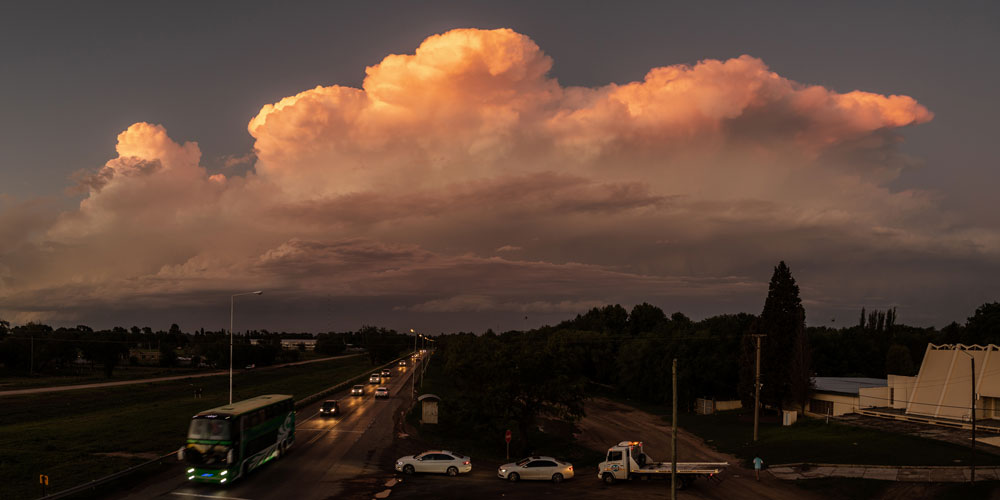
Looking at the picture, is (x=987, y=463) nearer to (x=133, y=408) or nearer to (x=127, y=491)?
(x=127, y=491)

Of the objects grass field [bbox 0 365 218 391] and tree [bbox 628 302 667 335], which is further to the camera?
tree [bbox 628 302 667 335]

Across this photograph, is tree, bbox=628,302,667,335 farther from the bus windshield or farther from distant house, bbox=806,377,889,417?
the bus windshield

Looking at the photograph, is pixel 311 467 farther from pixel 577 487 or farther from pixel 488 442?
pixel 488 442

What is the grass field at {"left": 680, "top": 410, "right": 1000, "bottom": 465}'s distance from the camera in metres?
41.9

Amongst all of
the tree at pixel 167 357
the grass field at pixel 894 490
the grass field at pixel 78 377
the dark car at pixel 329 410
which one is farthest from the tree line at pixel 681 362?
the tree at pixel 167 357

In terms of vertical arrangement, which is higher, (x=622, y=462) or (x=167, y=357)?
(x=622, y=462)

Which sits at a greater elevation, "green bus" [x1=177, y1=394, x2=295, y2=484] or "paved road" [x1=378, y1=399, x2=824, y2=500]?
"green bus" [x1=177, y1=394, x2=295, y2=484]

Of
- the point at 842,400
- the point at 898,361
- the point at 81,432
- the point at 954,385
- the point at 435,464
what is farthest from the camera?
the point at 898,361

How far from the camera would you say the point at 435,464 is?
39844 millimetres

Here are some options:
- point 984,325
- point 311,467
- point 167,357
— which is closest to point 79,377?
point 167,357

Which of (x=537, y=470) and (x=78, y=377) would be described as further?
(x=78, y=377)

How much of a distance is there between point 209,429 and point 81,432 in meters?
26.7

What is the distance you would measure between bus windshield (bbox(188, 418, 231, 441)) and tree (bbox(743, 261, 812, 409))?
58.0 metres

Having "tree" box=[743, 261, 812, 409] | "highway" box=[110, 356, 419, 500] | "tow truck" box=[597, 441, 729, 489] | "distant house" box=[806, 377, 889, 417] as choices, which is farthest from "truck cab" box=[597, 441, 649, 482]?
"distant house" box=[806, 377, 889, 417]
